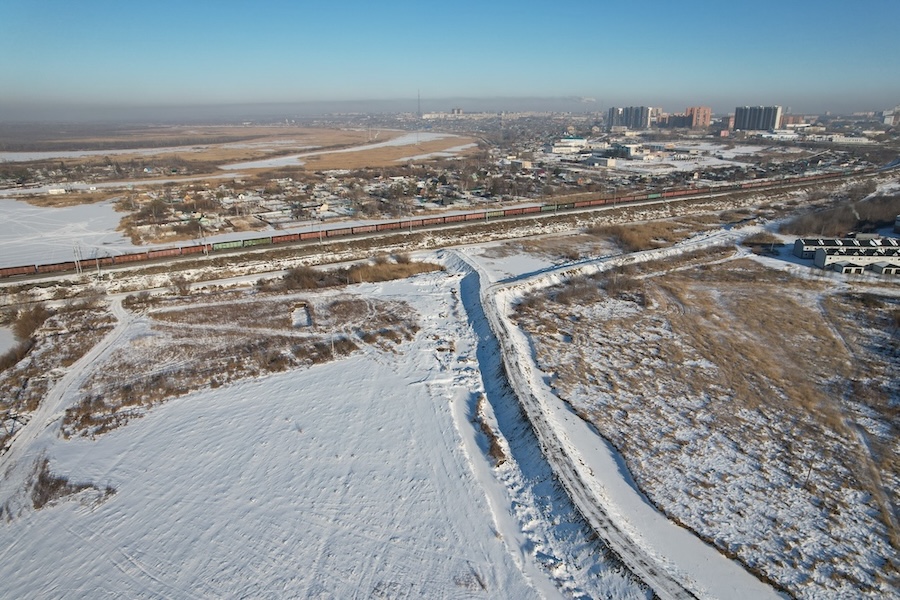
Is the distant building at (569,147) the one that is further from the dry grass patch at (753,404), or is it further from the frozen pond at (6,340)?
the frozen pond at (6,340)

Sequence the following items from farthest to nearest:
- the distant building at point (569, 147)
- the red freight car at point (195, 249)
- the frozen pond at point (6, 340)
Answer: the distant building at point (569, 147), the red freight car at point (195, 249), the frozen pond at point (6, 340)

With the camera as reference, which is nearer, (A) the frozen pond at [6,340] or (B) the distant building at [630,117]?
(A) the frozen pond at [6,340]

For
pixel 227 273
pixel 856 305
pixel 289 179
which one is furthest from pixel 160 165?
pixel 856 305

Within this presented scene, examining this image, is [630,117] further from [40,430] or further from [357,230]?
[40,430]

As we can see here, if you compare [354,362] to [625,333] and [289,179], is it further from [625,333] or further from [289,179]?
[289,179]

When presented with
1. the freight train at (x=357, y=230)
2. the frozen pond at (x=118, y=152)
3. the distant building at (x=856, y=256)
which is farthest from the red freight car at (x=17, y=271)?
the frozen pond at (x=118, y=152)

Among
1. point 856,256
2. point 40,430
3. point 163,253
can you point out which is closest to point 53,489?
point 40,430

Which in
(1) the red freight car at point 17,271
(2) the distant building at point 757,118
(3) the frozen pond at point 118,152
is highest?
(2) the distant building at point 757,118
